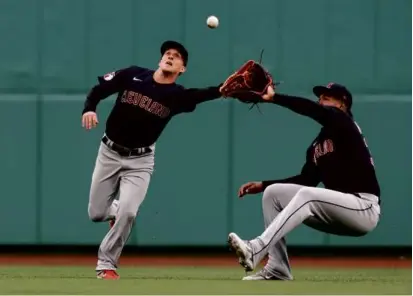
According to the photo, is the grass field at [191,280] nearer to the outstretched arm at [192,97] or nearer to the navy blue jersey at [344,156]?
the navy blue jersey at [344,156]

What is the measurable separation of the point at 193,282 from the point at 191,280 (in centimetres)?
24

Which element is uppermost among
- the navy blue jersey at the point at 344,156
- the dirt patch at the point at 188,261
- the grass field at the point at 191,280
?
the navy blue jersey at the point at 344,156

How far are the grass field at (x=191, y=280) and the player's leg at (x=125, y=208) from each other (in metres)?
0.16

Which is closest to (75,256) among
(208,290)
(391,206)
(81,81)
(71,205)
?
(71,205)

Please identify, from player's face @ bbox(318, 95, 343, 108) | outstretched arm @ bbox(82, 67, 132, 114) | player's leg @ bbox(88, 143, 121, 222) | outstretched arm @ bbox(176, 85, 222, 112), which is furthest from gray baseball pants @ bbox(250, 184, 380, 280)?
outstretched arm @ bbox(82, 67, 132, 114)

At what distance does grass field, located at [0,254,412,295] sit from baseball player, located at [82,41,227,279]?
1.08 ft

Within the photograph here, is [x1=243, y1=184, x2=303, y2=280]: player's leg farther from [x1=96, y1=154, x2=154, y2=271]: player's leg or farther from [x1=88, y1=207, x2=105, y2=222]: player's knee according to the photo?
[x1=88, y1=207, x2=105, y2=222]: player's knee

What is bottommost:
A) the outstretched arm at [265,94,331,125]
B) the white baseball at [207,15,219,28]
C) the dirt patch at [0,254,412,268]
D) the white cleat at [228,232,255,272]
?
the dirt patch at [0,254,412,268]

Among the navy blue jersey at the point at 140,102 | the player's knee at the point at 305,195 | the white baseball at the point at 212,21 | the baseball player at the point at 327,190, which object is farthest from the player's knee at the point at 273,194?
the white baseball at the point at 212,21

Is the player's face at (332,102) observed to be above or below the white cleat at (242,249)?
above

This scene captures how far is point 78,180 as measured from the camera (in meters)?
10.3

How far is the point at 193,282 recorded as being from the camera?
7551mm

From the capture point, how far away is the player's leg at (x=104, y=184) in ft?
A: 26.4

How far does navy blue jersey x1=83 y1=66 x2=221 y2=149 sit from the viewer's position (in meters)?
7.90
